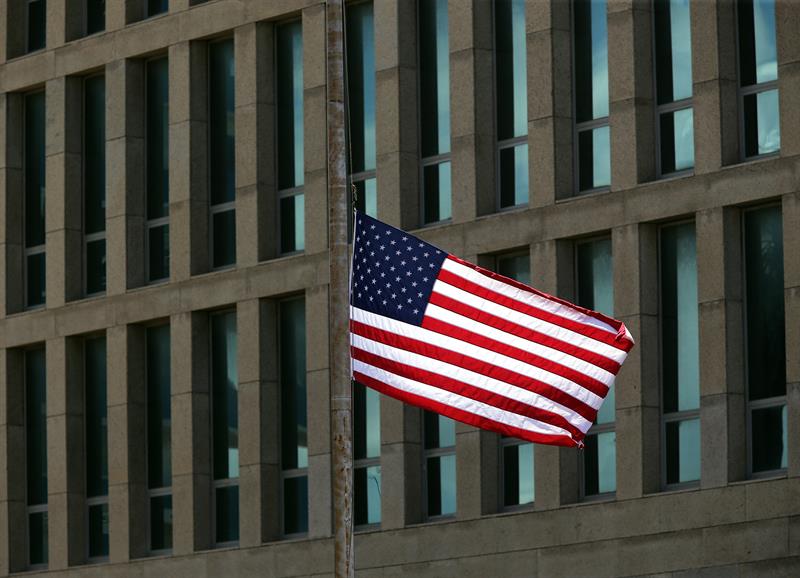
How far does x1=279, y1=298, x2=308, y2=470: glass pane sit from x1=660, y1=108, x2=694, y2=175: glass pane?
23.6ft

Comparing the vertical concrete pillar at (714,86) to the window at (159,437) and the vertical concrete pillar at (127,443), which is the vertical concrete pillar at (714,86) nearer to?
the window at (159,437)

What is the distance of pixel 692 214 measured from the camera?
31781 millimetres

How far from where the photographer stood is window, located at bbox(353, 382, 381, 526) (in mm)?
36000

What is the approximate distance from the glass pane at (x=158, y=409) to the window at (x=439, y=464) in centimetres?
569

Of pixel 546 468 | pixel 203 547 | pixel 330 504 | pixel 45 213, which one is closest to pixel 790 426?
pixel 546 468

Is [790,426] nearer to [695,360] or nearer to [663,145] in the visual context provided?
[695,360]

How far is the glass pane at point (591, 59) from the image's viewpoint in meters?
33.7

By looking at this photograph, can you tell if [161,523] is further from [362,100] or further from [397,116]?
[397,116]

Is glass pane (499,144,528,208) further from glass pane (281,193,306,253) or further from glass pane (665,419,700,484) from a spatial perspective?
glass pane (665,419,700,484)

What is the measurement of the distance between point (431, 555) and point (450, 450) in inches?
66.3

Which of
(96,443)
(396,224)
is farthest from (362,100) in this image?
(96,443)

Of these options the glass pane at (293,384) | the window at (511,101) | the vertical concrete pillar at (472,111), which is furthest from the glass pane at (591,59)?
the glass pane at (293,384)

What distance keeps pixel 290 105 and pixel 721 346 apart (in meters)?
9.95

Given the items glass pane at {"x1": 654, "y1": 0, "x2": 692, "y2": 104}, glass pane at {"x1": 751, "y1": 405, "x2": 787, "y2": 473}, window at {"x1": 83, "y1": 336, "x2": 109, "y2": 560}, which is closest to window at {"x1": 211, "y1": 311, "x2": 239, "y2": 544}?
window at {"x1": 83, "y1": 336, "x2": 109, "y2": 560}
